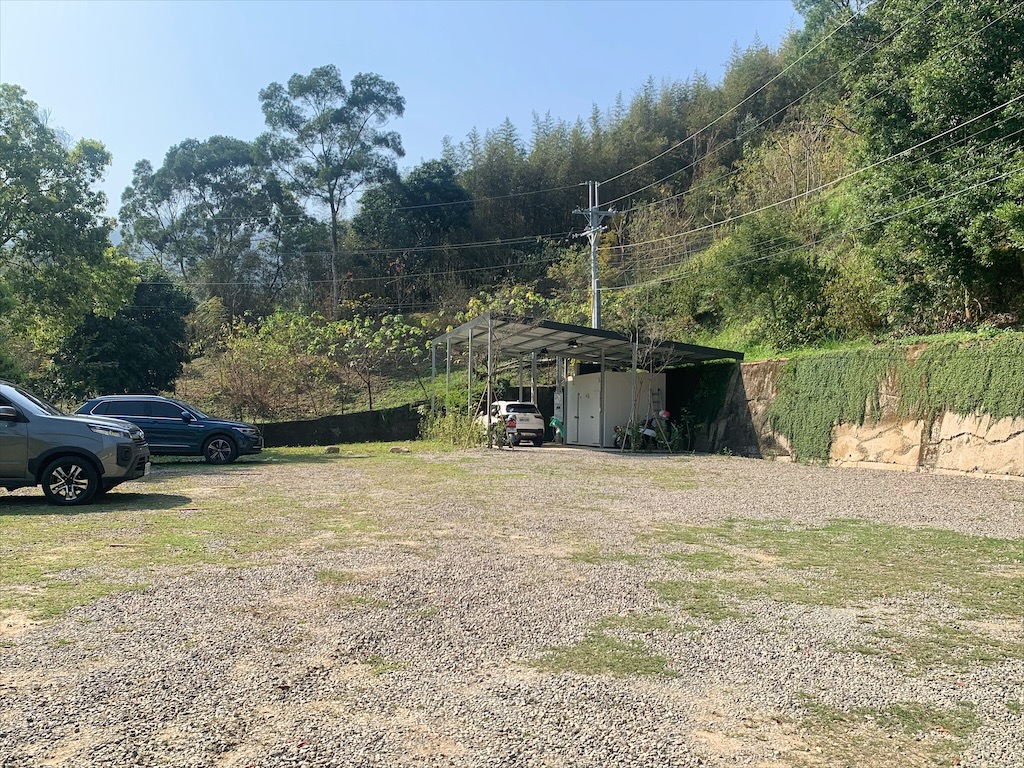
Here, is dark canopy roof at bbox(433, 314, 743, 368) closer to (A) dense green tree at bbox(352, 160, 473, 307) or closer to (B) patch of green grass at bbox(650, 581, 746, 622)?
(B) patch of green grass at bbox(650, 581, 746, 622)

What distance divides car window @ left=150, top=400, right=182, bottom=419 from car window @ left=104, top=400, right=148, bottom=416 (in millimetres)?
202

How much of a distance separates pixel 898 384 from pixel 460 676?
15.0 m

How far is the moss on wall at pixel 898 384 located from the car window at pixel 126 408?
15.5 meters

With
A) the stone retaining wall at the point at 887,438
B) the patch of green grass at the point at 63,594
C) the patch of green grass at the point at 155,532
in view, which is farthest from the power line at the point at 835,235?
the patch of green grass at the point at 63,594

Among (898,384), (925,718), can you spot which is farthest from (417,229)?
(925,718)

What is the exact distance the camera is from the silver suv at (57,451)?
909 centimetres

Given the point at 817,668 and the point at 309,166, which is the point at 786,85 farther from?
the point at 817,668

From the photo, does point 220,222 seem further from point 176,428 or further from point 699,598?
point 699,598

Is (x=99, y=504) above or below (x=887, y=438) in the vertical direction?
below

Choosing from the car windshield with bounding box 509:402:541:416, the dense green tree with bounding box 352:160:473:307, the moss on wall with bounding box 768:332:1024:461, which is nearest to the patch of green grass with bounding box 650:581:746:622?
the moss on wall with bounding box 768:332:1024:461

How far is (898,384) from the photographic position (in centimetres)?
1588

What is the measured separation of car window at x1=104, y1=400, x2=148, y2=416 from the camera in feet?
53.4

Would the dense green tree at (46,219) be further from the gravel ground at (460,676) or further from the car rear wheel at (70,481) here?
the gravel ground at (460,676)

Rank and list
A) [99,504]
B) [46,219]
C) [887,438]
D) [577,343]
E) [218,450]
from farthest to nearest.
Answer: [577,343], [46,219], [218,450], [887,438], [99,504]
